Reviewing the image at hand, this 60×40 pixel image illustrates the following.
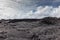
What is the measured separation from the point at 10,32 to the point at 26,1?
220 inches

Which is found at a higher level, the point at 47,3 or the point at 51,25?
the point at 47,3

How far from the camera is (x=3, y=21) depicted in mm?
7586

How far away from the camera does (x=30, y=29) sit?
258 inches

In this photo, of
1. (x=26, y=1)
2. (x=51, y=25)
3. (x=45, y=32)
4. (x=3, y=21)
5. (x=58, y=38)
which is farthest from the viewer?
(x=26, y=1)

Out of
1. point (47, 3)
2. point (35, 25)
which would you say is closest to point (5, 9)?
point (47, 3)

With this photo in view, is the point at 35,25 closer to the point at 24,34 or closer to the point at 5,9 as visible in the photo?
the point at 24,34

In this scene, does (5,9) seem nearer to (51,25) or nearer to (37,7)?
(37,7)

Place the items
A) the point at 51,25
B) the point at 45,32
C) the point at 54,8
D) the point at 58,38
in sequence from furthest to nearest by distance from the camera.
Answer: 1. the point at 54,8
2. the point at 51,25
3. the point at 45,32
4. the point at 58,38

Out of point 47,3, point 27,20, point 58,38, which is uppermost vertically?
point 47,3

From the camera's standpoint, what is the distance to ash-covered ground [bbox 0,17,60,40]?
587 cm

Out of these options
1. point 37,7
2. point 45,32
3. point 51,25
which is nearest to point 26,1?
point 37,7

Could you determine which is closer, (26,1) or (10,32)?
(10,32)

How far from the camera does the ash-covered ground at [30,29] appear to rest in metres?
5.87

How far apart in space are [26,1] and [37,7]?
1.17 meters
